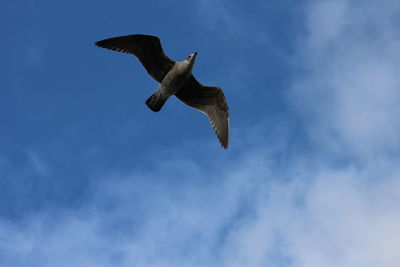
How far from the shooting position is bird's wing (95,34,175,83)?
54.8 ft

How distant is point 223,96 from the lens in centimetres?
1795

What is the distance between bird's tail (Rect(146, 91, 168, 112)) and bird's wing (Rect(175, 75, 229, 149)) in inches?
34.4

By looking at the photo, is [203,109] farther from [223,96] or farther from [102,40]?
[102,40]

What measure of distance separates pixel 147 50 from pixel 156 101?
1459 mm

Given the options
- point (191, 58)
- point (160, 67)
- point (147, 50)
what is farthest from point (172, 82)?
point (147, 50)

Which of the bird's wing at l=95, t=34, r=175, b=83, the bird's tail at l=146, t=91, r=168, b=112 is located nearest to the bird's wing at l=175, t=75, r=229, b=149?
the bird's tail at l=146, t=91, r=168, b=112

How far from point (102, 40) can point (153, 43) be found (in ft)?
4.83

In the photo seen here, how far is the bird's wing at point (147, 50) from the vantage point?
1670 centimetres

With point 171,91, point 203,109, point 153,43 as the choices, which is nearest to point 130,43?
point 153,43

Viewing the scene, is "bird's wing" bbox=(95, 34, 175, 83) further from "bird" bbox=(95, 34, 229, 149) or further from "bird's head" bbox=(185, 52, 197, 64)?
"bird's head" bbox=(185, 52, 197, 64)

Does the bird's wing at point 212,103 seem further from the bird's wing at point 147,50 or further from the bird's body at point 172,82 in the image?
the bird's wing at point 147,50

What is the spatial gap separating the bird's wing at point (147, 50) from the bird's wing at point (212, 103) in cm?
98

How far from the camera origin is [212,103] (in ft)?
59.3

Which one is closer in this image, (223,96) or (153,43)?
(153,43)
